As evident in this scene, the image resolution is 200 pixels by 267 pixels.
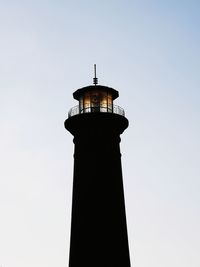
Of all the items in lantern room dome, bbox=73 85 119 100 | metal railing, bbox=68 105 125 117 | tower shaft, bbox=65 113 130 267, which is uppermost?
lantern room dome, bbox=73 85 119 100

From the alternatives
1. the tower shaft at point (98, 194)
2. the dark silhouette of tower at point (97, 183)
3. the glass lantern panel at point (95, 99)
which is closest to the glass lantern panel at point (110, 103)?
the dark silhouette of tower at point (97, 183)

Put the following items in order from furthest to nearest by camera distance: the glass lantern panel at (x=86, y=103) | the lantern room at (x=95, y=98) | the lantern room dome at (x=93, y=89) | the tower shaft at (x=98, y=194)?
the lantern room dome at (x=93, y=89), the lantern room at (x=95, y=98), the glass lantern panel at (x=86, y=103), the tower shaft at (x=98, y=194)

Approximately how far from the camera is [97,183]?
25.8 metres

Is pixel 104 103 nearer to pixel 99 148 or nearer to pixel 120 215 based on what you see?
pixel 99 148

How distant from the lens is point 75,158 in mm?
27078

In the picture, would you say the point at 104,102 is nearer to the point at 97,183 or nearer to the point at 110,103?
the point at 110,103

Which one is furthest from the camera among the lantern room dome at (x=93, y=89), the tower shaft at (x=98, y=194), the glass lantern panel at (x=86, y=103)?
the lantern room dome at (x=93, y=89)

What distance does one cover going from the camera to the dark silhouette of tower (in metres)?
24.7

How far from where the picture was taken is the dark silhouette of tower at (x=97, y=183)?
2472cm

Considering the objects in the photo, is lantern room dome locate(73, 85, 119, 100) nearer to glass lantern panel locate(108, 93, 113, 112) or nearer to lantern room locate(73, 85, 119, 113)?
lantern room locate(73, 85, 119, 113)

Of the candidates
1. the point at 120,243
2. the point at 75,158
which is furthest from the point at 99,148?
the point at 120,243

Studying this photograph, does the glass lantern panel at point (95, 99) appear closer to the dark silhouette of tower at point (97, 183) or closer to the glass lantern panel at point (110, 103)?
the dark silhouette of tower at point (97, 183)

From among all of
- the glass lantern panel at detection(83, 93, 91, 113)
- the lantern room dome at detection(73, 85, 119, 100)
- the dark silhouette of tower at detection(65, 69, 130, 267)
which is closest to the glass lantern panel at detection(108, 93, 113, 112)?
the dark silhouette of tower at detection(65, 69, 130, 267)

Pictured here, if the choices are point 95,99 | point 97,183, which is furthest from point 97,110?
point 97,183
